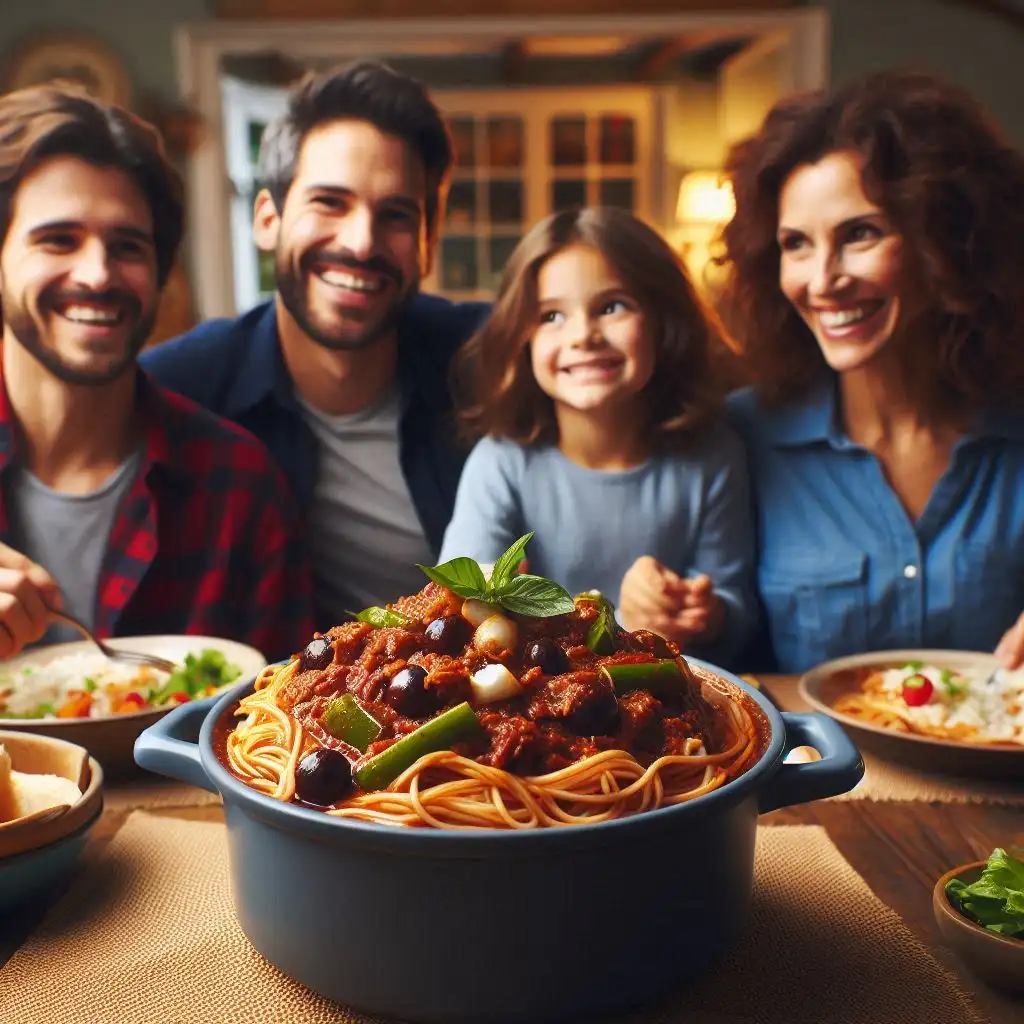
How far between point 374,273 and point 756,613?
Answer: 893 millimetres

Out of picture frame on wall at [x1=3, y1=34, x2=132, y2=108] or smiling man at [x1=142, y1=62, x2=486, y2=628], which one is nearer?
smiling man at [x1=142, y1=62, x2=486, y2=628]

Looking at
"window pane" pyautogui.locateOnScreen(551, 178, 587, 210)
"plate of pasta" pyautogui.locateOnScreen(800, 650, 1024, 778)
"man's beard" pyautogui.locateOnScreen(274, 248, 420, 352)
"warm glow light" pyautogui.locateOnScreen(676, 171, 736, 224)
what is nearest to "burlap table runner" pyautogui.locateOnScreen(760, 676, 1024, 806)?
"plate of pasta" pyautogui.locateOnScreen(800, 650, 1024, 778)

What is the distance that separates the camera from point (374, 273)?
1.81m

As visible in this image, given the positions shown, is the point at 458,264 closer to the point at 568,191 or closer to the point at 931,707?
the point at 568,191

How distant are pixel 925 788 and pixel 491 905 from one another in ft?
2.39

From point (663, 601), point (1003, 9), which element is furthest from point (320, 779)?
point (1003, 9)

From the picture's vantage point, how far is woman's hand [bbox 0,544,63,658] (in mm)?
1452

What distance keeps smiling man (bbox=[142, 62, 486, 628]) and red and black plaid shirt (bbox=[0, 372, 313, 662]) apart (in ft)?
0.23

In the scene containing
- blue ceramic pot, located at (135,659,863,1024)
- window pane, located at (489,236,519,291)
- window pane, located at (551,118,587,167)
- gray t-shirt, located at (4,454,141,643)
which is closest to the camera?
blue ceramic pot, located at (135,659,863,1024)

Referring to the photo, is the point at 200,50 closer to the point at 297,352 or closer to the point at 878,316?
the point at 297,352

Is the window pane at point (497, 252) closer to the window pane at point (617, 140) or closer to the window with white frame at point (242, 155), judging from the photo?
the window pane at point (617, 140)

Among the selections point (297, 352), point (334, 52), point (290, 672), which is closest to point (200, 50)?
point (334, 52)

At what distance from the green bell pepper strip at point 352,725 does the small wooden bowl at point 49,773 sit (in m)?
0.29

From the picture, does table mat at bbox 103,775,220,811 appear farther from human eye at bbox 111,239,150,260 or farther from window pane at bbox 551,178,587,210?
window pane at bbox 551,178,587,210
